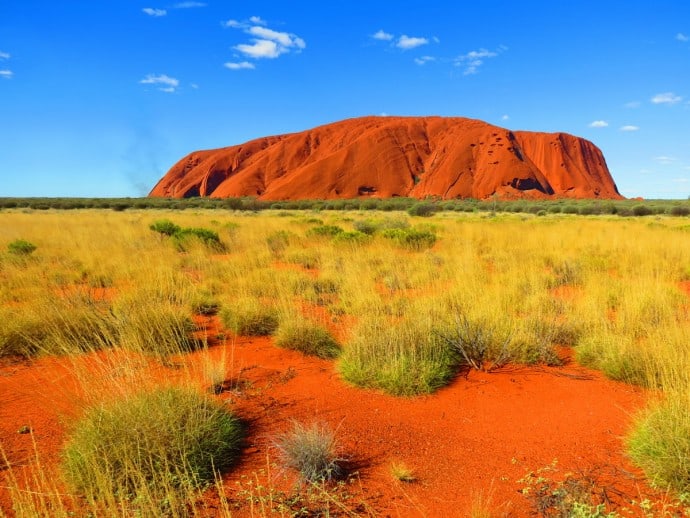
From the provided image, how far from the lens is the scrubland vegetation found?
242 cm

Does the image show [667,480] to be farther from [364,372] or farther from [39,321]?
[39,321]

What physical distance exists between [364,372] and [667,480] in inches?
87.9

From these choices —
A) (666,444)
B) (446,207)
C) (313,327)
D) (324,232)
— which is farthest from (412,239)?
(446,207)

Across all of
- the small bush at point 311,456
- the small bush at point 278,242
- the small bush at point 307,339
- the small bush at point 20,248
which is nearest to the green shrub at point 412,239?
the small bush at point 278,242

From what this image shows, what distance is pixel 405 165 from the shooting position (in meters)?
86.7

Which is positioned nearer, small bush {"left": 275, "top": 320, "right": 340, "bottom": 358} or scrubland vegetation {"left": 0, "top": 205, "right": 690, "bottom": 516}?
scrubland vegetation {"left": 0, "top": 205, "right": 690, "bottom": 516}

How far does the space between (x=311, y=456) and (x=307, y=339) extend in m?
2.19

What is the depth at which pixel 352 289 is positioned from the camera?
6.26 meters

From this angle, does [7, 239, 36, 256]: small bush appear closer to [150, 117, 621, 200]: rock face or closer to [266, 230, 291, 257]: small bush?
[266, 230, 291, 257]: small bush

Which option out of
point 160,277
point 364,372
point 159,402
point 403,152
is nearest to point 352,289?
point 364,372

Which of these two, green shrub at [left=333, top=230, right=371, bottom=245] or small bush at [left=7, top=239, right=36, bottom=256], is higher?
green shrub at [left=333, top=230, right=371, bottom=245]

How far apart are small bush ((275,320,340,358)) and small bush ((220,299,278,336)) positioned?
1.75 feet

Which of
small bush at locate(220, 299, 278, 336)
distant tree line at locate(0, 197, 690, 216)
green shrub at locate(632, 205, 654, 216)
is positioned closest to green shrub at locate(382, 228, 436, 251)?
small bush at locate(220, 299, 278, 336)

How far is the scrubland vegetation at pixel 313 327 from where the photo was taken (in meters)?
2.42
